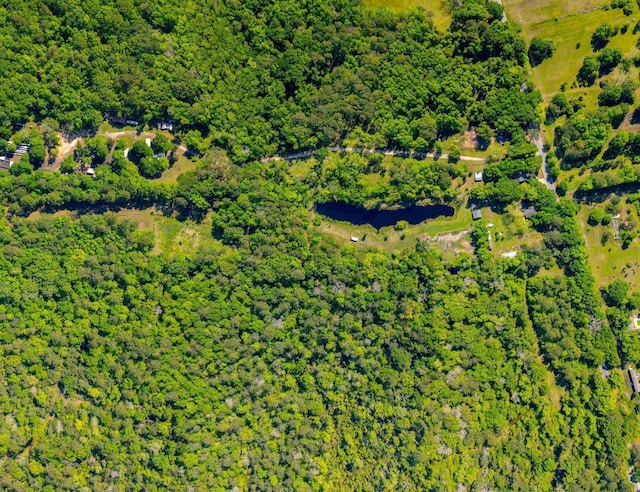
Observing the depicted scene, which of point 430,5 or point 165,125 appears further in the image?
point 165,125

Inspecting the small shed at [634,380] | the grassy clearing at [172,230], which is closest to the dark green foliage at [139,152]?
the grassy clearing at [172,230]

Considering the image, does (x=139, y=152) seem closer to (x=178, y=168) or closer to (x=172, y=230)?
(x=178, y=168)

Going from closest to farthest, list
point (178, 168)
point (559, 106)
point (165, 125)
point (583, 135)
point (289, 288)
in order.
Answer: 1. point (583, 135)
2. point (559, 106)
3. point (289, 288)
4. point (165, 125)
5. point (178, 168)

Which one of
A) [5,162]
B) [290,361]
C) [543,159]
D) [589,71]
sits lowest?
[290,361]

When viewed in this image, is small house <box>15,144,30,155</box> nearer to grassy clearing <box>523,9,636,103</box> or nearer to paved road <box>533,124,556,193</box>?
paved road <box>533,124,556,193</box>

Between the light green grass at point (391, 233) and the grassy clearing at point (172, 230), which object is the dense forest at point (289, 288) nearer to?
the grassy clearing at point (172, 230)

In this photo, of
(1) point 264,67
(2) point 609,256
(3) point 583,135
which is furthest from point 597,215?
(1) point 264,67

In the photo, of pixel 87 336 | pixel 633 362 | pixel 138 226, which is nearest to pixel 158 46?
pixel 138 226
